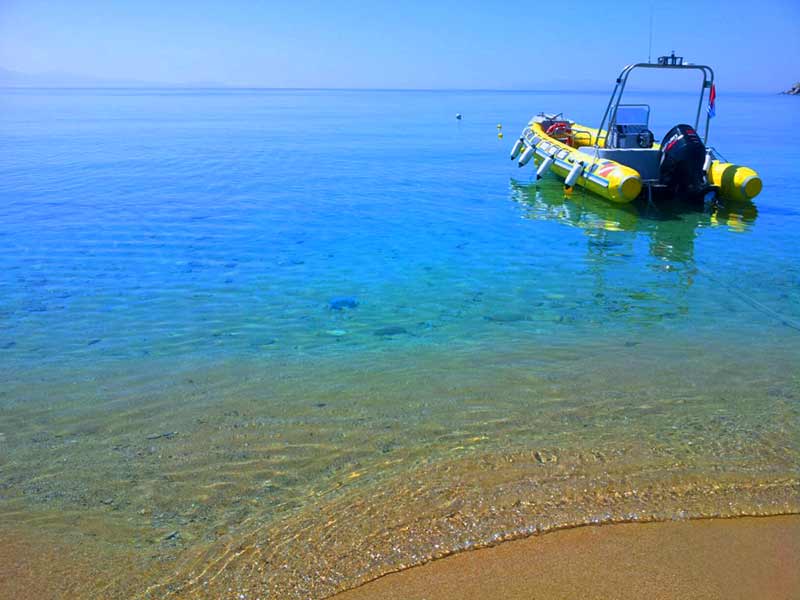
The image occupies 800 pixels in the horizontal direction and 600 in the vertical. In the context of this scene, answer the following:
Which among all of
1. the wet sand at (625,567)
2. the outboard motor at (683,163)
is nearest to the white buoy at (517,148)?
the outboard motor at (683,163)

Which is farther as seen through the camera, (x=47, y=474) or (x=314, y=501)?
(x=47, y=474)

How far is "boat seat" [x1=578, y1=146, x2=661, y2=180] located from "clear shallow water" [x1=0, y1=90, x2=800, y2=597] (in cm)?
154

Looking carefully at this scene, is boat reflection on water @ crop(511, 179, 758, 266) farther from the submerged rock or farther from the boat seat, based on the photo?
the submerged rock

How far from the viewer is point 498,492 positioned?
378 centimetres

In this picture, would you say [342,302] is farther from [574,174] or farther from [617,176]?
[574,174]

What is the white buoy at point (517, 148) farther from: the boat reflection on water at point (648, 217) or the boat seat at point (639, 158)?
the boat seat at point (639, 158)

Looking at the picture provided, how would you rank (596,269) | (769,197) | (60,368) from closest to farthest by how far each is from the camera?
(60,368)
(596,269)
(769,197)

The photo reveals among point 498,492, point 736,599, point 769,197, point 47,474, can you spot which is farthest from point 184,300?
point 769,197

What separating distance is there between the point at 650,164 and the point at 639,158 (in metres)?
0.29

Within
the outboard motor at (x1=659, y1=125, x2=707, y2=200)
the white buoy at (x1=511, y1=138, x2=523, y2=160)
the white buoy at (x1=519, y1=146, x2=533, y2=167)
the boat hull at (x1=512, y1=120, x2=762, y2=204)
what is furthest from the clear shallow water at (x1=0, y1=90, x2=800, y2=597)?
the white buoy at (x1=511, y1=138, x2=523, y2=160)

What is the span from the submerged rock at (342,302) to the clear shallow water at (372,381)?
0.09 m

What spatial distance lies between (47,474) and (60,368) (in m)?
1.94

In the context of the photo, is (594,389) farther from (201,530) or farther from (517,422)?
(201,530)

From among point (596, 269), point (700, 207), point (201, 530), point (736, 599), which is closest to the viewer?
point (736, 599)
